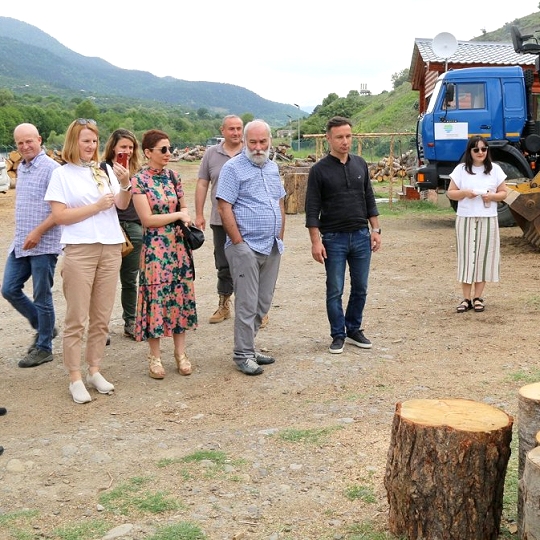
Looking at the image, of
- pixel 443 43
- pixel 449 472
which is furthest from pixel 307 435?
pixel 443 43

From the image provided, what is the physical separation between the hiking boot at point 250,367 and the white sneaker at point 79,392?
3.57ft

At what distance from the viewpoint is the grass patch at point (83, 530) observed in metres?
3.28

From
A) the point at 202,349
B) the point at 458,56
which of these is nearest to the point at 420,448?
the point at 202,349

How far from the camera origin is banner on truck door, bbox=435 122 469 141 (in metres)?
13.2

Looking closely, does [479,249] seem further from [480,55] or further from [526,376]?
[480,55]

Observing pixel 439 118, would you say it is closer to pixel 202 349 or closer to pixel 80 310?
pixel 202 349

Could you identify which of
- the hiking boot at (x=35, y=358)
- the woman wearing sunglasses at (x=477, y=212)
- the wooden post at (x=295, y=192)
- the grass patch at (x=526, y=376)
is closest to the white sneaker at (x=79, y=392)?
the hiking boot at (x=35, y=358)

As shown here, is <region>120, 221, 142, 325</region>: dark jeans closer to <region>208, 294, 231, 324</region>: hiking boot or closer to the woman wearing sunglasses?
<region>208, 294, 231, 324</region>: hiking boot

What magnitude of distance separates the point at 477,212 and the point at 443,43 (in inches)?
459

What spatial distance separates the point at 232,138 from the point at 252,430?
9.38 ft

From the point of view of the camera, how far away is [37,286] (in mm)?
5641

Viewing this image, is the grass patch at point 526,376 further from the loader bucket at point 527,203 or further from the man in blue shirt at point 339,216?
the loader bucket at point 527,203

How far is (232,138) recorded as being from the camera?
21.3ft

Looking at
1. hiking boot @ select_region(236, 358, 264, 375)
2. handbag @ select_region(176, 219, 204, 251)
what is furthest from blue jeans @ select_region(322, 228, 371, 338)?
handbag @ select_region(176, 219, 204, 251)
